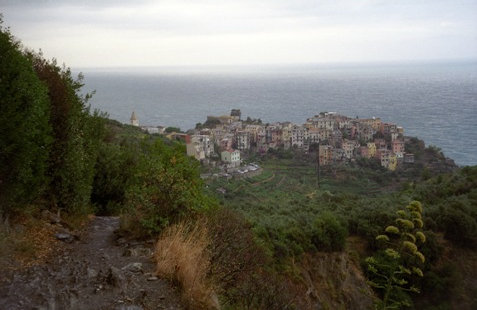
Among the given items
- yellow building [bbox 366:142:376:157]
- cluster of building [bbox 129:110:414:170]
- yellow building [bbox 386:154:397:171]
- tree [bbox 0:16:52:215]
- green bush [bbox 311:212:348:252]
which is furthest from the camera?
yellow building [bbox 366:142:376:157]

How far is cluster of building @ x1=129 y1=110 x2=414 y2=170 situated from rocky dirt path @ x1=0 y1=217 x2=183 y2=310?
40.3 m

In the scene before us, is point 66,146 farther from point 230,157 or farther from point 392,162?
point 392,162

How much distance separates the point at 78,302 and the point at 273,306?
7.66 ft

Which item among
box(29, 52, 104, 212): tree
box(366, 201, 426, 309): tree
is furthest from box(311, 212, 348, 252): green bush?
box(29, 52, 104, 212): tree

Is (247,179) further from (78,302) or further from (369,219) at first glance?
(78,302)

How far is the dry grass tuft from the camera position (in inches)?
179

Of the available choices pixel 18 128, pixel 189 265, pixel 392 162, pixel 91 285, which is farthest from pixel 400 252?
pixel 392 162

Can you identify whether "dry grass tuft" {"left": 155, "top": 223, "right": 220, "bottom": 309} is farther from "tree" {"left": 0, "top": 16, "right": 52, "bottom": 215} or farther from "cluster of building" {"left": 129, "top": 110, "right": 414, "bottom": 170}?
"cluster of building" {"left": 129, "top": 110, "right": 414, "bottom": 170}

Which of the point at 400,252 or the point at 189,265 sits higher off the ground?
the point at 189,265

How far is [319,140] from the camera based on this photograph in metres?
58.8

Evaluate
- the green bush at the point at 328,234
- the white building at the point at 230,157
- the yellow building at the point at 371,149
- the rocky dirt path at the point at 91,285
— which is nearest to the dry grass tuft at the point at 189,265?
the rocky dirt path at the point at 91,285

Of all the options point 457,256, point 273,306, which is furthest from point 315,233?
point 273,306

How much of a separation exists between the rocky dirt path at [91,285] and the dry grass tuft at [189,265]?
14cm

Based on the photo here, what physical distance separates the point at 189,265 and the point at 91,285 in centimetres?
109
